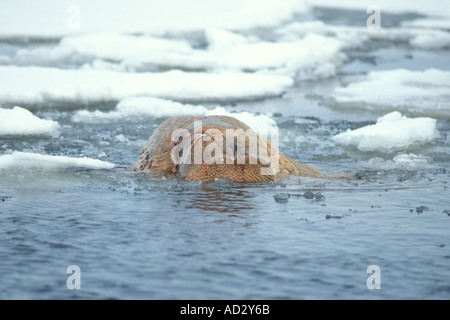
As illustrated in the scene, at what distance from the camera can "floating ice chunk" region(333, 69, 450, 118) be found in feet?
38.6

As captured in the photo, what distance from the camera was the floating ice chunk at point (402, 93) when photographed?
464 inches

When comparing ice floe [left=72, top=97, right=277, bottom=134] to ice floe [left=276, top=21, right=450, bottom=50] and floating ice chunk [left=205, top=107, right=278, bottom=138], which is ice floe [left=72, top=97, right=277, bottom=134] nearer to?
floating ice chunk [left=205, top=107, right=278, bottom=138]

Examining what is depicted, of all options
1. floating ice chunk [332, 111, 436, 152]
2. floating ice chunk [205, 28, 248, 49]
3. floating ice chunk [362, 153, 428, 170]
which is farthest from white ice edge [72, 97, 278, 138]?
floating ice chunk [205, 28, 248, 49]

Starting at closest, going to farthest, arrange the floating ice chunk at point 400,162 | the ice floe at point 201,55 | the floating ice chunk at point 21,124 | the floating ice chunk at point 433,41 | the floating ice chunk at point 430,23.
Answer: the floating ice chunk at point 400,162
the floating ice chunk at point 21,124
the ice floe at point 201,55
the floating ice chunk at point 433,41
the floating ice chunk at point 430,23

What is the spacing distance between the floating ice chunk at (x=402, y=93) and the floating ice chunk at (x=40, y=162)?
614 centimetres

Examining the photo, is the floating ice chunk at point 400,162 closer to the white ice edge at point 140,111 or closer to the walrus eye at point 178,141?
the white ice edge at point 140,111

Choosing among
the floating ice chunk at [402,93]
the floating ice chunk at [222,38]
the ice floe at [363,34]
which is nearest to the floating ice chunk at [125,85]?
the floating ice chunk at [402,93]

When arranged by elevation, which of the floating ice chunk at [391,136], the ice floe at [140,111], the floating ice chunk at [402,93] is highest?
the floating ice chunk at [402,93]

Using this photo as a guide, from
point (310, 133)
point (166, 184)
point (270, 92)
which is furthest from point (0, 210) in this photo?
point (270, 92)

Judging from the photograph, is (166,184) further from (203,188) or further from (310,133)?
(310,133)

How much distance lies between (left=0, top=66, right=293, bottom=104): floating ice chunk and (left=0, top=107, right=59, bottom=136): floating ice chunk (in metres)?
1.76

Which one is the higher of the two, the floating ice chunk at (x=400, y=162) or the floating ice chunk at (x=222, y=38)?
the floating ice chunk at (x=222, y=38)

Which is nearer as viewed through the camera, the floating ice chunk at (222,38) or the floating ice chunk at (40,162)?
the floating ice chunk at (40,162)

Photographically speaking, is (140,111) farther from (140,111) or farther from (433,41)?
(433,41)
